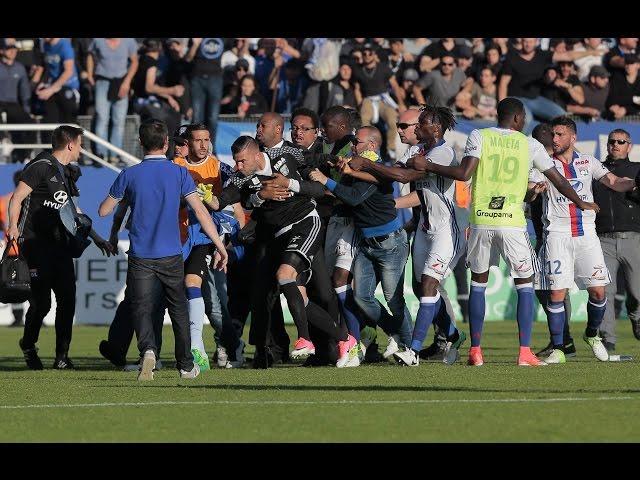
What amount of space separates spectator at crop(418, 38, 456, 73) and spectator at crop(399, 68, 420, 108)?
0.21 meters

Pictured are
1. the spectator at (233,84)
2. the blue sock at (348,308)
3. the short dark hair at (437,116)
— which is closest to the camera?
the short dark hair at (437,116)

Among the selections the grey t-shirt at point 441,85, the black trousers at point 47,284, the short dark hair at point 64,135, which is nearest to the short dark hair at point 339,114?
the short dark hair at point 64,135

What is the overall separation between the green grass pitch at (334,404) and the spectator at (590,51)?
12734 millimetres

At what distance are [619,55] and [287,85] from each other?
6012mm

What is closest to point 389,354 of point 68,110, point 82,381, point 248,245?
point 248,245

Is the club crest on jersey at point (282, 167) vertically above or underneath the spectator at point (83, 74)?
underneath

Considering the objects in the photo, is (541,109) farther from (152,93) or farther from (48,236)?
(48,236)

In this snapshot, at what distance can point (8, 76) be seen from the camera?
77.5 ft

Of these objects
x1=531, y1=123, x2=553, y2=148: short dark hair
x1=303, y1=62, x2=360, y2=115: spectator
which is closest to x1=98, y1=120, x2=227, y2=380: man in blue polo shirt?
x1=531, y1=123, x2=553, y2=148: short dark hair

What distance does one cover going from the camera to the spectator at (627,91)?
25.0m

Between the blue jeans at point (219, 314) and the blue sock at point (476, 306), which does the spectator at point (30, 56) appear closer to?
the blue jeans at point (219, 314)
